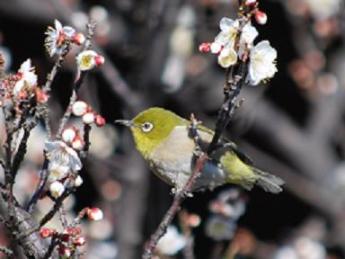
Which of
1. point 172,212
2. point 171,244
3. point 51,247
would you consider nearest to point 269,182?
point 171,244

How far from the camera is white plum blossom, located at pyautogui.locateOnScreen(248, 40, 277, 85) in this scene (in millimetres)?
2502

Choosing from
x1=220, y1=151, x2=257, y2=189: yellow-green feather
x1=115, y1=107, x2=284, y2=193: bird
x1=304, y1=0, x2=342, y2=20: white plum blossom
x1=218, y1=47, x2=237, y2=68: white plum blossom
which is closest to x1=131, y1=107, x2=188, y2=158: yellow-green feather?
x1=115, y1=107, x2=284, y2=193: bird

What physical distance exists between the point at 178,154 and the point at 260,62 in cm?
141

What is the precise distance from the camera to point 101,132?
686cm

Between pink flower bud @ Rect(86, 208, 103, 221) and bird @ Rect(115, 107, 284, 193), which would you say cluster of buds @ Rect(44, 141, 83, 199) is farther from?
bird @ Rect(115, 107, 284, 193)

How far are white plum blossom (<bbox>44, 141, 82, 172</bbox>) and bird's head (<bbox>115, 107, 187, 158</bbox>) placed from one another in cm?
139

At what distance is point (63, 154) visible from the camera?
250cm

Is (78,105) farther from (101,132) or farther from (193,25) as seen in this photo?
(101,132)

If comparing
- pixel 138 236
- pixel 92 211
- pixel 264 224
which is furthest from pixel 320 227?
pixel 92 211

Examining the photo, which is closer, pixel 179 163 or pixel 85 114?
pixel 85 114

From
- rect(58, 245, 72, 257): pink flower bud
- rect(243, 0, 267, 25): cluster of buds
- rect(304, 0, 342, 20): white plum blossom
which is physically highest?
rect(304, 0, 342, 20): white plum blossom

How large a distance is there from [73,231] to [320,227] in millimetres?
5020

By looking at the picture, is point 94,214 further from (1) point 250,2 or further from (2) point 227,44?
(1) point 250,2

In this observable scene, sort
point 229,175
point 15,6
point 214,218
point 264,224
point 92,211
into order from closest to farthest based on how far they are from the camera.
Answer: point 92,211 → point 229,175 → point 214,218 → point 15,6 → point 264,224
